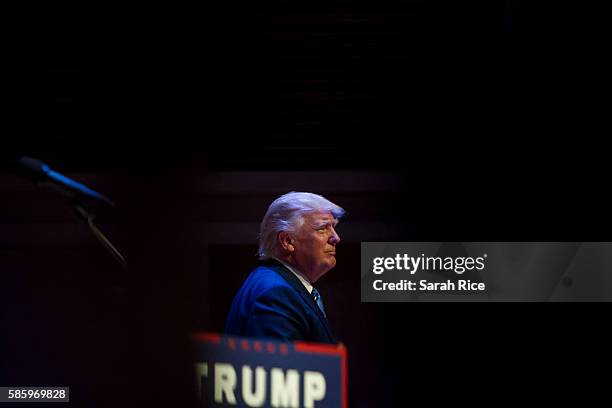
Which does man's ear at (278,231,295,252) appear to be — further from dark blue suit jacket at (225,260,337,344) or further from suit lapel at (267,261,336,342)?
dark blue suit jacket at (225,260,337,344)

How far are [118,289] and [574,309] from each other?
288 cm

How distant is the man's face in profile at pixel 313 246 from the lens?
280cm

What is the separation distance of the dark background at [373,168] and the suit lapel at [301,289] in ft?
5.51

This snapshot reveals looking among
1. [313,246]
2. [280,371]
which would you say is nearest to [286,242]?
[313,246]

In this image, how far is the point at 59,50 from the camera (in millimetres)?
4348

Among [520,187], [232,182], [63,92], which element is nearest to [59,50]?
[63,92]

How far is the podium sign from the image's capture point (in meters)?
1.33

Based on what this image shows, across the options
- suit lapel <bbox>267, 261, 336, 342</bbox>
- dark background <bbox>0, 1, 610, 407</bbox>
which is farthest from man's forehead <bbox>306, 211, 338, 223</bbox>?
dark background <bbox>0, 1, 610, 407</bbox>

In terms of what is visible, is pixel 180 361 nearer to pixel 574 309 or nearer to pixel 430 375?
pixel 430 375

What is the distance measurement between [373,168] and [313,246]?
1.83 m

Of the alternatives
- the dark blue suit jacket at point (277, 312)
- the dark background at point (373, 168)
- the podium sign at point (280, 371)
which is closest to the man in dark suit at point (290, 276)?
the dark blue suit jacket at point (277, 312)

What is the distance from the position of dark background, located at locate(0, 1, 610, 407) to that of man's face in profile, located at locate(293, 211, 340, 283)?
1.62 meters

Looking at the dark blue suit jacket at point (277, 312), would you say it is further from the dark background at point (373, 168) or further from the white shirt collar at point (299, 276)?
the dark background at point (373, 168)

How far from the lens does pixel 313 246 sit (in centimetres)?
281
